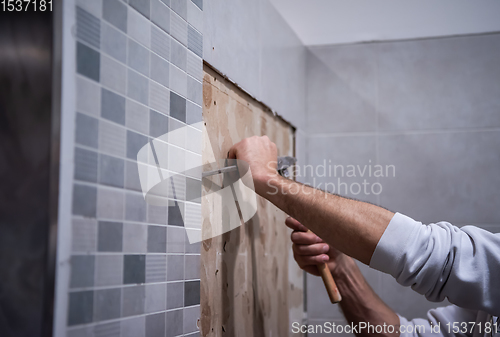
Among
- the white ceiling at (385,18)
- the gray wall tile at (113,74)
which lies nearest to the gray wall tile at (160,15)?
the gray wall tile at (113,74)

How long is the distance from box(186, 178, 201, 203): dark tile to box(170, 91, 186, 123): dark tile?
0.33 feet

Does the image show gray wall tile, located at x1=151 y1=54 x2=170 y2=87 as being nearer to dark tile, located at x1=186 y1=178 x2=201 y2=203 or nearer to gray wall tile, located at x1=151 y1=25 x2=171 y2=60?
gray wall tile, located at x1=151 y1=25 x2=171 y2=60

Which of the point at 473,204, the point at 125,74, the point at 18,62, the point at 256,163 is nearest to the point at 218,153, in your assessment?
the point at 256,163

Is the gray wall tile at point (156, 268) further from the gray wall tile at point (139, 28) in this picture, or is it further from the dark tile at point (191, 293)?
the gray wall tile at point (139, 28)

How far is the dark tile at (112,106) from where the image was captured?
46 centimetres

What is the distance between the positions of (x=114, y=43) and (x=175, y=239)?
29cm

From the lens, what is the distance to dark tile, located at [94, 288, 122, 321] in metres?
0.44

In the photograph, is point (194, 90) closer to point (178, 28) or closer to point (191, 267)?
point (178, 28)

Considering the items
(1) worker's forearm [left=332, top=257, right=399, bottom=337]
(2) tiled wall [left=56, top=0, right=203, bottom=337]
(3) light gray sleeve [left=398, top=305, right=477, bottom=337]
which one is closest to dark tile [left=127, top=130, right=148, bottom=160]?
(2) tiled wall [left=56, top=0, right=203, bottom=337]

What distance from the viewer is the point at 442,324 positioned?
1022 mm

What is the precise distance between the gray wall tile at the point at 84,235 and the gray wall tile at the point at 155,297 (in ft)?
0.44

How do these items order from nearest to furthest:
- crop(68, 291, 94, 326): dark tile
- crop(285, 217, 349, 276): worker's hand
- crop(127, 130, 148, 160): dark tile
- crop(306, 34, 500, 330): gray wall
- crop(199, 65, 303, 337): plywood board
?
crop(68, 291, 94, 326): dark tile
crop(127, 130, 148, 160): dark tile
crop(199, 65, 303, 337): plywood board
crop(285, 217, 349, 276): worker's hand
crop(306, 34, 500, 330): gray wall

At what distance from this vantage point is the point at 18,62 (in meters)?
0.40

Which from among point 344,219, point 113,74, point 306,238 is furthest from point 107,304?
point 306,238
